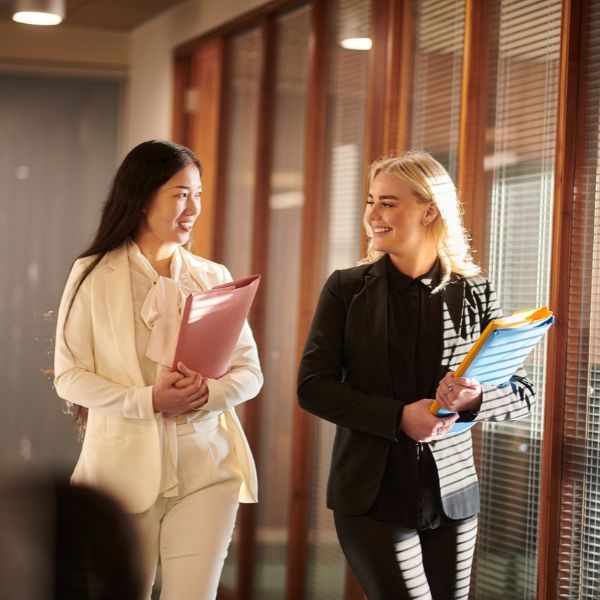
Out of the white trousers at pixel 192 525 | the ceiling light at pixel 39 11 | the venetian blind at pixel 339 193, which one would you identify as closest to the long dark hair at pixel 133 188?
the white trousers at pixel 192 525

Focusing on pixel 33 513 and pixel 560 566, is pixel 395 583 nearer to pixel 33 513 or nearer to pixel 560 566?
pixel 560 566

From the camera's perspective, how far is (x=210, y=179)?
17.0ft

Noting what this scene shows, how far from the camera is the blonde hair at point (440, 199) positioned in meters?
2.56

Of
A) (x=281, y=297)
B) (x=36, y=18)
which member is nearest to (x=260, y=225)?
(x=281, y=297)

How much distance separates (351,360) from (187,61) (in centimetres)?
347

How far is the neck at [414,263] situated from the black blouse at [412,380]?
0.01 meters

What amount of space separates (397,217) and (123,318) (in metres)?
0.74

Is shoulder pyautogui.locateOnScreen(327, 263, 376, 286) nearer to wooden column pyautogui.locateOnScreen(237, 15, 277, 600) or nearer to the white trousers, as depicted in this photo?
the white trousers

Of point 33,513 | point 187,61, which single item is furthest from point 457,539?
point 187,61

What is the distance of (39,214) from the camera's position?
20.5 ft

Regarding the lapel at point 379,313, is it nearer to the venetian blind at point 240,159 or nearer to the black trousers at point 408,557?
the black trousers at point 408,557

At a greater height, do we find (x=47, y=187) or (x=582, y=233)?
(x=47, y=187)

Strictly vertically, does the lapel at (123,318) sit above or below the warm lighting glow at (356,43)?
below

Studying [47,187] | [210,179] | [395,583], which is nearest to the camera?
[395,583]
